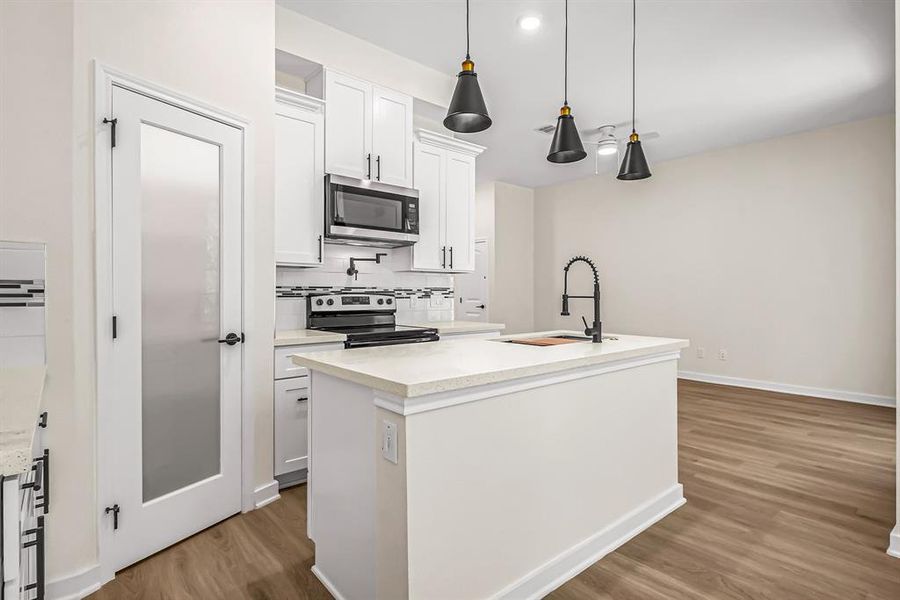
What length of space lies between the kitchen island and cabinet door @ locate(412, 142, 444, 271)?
1942 mm

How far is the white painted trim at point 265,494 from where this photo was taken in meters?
2.59

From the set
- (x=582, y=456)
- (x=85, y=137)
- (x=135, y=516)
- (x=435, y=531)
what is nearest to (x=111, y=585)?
(x=135, y=516)

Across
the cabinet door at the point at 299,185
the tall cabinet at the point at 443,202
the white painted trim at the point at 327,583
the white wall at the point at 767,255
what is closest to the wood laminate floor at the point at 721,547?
the white painted trim at the point at 327,583

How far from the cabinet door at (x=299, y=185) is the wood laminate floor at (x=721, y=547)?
155 cm

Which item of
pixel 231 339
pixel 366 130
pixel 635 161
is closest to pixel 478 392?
pixel 231 339

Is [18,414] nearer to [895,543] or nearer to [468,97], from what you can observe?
[468,97]

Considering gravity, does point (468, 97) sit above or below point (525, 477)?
above

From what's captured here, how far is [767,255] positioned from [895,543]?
4054 mm

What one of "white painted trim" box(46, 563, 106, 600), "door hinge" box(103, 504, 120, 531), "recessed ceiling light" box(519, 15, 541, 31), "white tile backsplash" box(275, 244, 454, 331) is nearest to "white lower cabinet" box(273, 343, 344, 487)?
"white tile backsplash" box(275, 244, 454, 331)

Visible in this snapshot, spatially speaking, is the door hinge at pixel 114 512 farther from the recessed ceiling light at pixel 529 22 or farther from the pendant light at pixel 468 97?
the recessed ceiling light at pixel 529 22

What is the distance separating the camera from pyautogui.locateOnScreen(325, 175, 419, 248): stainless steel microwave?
3402 millimetres

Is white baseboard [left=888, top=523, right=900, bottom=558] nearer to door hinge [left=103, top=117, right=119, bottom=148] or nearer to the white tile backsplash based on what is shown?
the white tile backsplash

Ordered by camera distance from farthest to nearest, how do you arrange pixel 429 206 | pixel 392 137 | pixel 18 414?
pixel 429 206
pixel 392 137
pixel 18 414

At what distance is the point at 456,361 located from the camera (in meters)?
1.83
